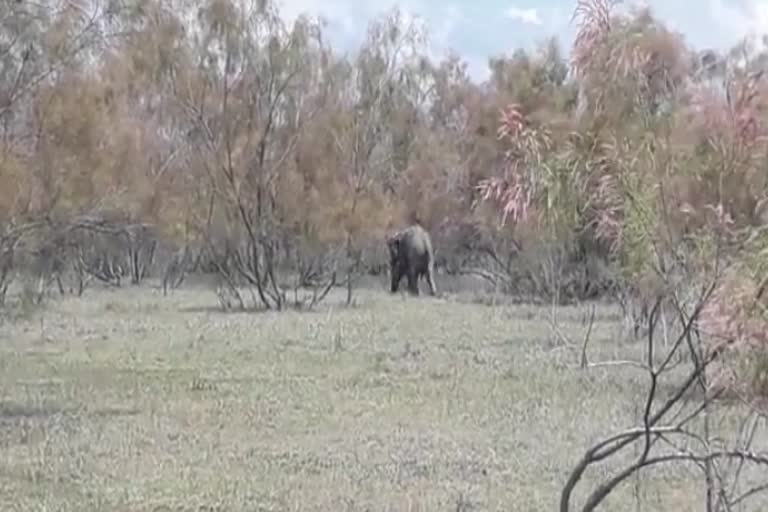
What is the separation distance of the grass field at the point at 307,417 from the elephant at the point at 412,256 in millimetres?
14454

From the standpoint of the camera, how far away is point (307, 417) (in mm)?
14258

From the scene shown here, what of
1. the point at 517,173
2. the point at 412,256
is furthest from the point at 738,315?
the point at 412,256

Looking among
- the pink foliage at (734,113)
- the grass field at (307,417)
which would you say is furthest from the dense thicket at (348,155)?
the grass field at (307,417)

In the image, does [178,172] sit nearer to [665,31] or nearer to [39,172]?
[39,172]

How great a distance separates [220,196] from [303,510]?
24281 mm

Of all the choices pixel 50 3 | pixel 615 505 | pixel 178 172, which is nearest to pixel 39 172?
pixel 50 3

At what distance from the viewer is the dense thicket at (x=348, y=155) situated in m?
6.16

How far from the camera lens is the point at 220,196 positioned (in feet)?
110

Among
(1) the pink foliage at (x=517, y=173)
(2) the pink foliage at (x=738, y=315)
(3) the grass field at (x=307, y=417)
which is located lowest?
(3) the grass field at (x=307, y=417)

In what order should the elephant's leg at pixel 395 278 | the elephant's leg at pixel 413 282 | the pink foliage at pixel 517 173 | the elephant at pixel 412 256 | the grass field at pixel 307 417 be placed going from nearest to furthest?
the pink foliage at pixel 517 173 → the grass field at pixel 307 417 → the elephant at pixel 412 256 → the elephant's leg at pixel 413 282 → the elephant's leg at pixel 395 278

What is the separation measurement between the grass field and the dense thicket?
1568mm

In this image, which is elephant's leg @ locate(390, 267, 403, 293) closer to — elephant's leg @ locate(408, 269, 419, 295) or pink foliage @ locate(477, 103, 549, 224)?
elephant's leg @ locate(408, 269, 419, 295)

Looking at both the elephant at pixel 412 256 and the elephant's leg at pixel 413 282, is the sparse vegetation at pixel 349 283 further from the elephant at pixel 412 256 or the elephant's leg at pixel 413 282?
the elephant's leg at pixel 413 282

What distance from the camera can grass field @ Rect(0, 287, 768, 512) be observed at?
10461 millimetres
